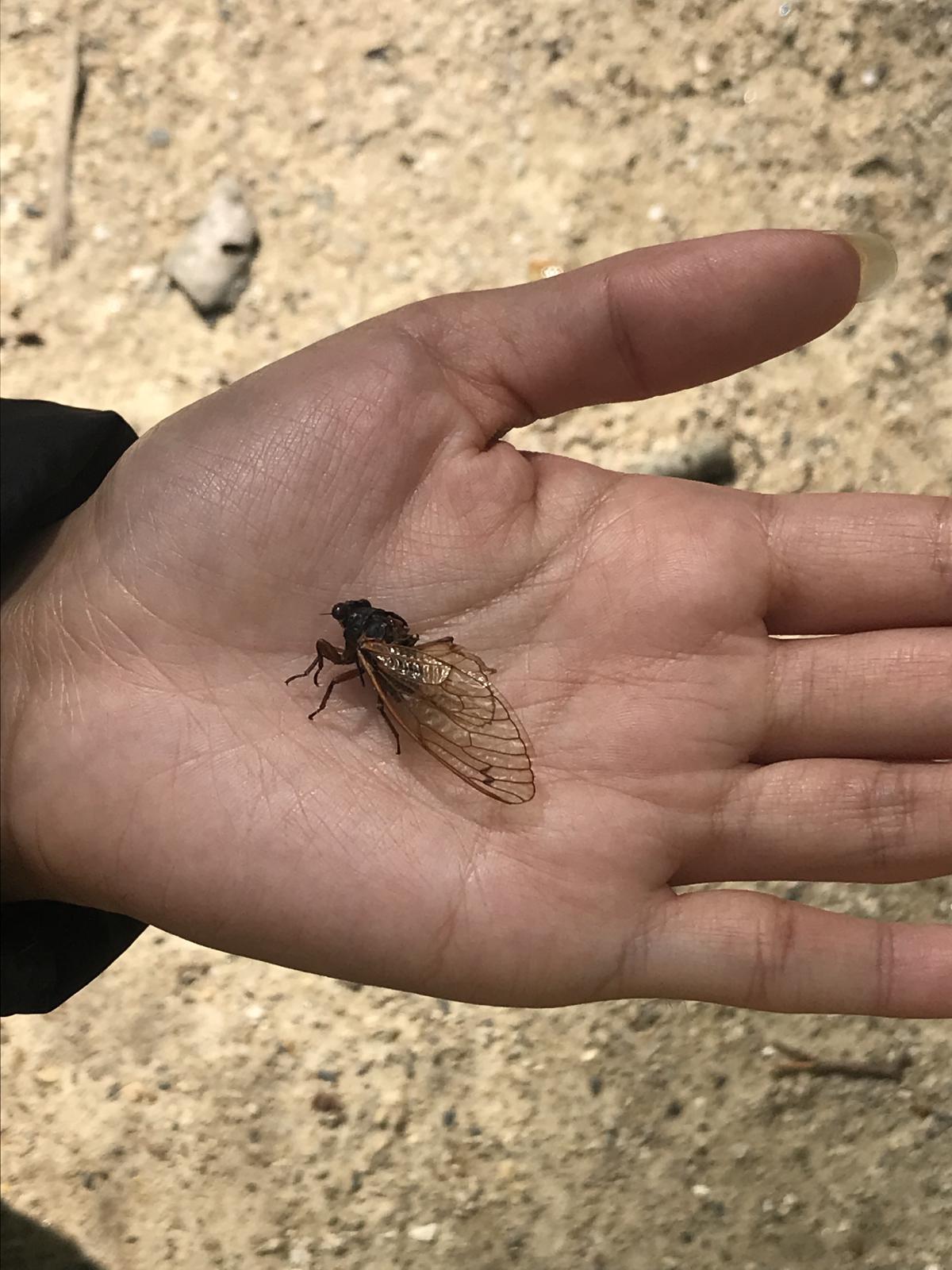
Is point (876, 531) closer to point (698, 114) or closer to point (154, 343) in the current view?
point (698, 114)

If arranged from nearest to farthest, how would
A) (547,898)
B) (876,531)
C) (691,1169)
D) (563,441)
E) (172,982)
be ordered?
(547,898) < (876,531) < (691,1169) < (172,982) < (563,441)

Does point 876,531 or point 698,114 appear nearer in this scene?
point 876,531

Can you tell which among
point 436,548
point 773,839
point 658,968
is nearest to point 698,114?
point 436,548

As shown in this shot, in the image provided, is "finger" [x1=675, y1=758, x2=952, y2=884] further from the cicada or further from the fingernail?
the fingernail

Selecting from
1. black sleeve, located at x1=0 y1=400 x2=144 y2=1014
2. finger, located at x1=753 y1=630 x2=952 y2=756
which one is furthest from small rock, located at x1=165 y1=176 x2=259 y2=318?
finger, located at x1=753 y1=630 x2=952 y2=756

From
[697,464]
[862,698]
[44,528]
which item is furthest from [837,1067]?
[44,528]

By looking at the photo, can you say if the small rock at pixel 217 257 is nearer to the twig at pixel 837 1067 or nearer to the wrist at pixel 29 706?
the wrist at pixel 29 706
